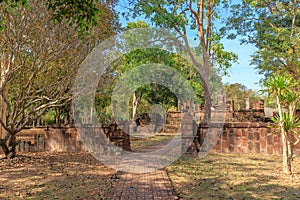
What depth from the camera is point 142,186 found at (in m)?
6.73

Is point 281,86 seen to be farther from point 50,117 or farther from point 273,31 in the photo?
point 50,117

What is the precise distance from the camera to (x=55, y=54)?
10016 mm

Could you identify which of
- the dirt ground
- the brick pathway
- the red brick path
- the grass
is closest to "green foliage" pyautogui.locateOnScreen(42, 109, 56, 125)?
the dirt ground

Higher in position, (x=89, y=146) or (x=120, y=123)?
(x=120, y=123)

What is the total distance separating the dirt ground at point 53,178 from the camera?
20.0 ft

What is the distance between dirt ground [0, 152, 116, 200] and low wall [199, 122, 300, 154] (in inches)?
234

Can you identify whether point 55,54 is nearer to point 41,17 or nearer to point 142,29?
point 41,17

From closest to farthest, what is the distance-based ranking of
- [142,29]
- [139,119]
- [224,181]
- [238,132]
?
[224,181], [238,132], [142,29], [139,119]

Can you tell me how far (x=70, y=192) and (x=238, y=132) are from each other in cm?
878

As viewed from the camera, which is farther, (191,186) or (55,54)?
(55,54)

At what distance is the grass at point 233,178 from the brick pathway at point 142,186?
10.2 inches

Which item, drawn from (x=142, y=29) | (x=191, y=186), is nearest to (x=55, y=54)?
(x=191, y=186)

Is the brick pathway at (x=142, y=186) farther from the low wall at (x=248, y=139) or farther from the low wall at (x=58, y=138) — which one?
the low wall at (x=248, y=139)

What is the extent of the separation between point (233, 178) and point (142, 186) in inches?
104
